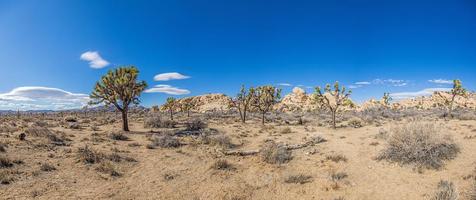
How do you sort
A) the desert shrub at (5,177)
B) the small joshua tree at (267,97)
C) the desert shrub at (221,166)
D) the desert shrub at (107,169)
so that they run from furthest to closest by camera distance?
the small joshua tree at (267,97) < the desert shrub at (221,166) < the desert shrub at (107,169) < the desert shrub at (5,177)

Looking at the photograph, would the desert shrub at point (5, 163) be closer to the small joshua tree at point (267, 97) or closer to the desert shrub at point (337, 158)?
the desert shrub at point (337, 158)

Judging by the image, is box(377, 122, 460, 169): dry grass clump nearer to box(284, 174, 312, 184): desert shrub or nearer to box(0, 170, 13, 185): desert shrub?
box(284, 174, 312, 184): desert shrub

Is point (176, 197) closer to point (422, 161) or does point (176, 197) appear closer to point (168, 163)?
point (168, 163)

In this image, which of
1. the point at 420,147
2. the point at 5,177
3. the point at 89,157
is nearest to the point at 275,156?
the point at 420,147

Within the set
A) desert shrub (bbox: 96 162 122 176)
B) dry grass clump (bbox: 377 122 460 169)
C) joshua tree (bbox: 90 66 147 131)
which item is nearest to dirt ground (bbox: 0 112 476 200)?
desert shrub (bbox: 96 162 122 176)

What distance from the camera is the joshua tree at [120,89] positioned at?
22688 mm

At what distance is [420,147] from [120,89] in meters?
20.7

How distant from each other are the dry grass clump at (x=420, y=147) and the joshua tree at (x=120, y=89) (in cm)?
1886

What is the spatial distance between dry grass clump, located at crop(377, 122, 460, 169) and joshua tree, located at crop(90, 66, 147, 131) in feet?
61.9

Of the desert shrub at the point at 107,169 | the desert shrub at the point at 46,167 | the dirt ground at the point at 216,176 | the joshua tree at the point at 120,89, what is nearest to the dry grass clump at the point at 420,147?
the dirt ground at the point at 216,176

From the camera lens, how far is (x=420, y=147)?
11.4 m

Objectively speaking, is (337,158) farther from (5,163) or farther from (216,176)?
(5,163)

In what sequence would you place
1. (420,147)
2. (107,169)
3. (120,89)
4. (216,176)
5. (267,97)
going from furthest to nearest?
(267,97)
(120,89)
(420,147)
(216,176)
(107,169)

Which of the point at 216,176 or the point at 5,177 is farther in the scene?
the point at 216,176
